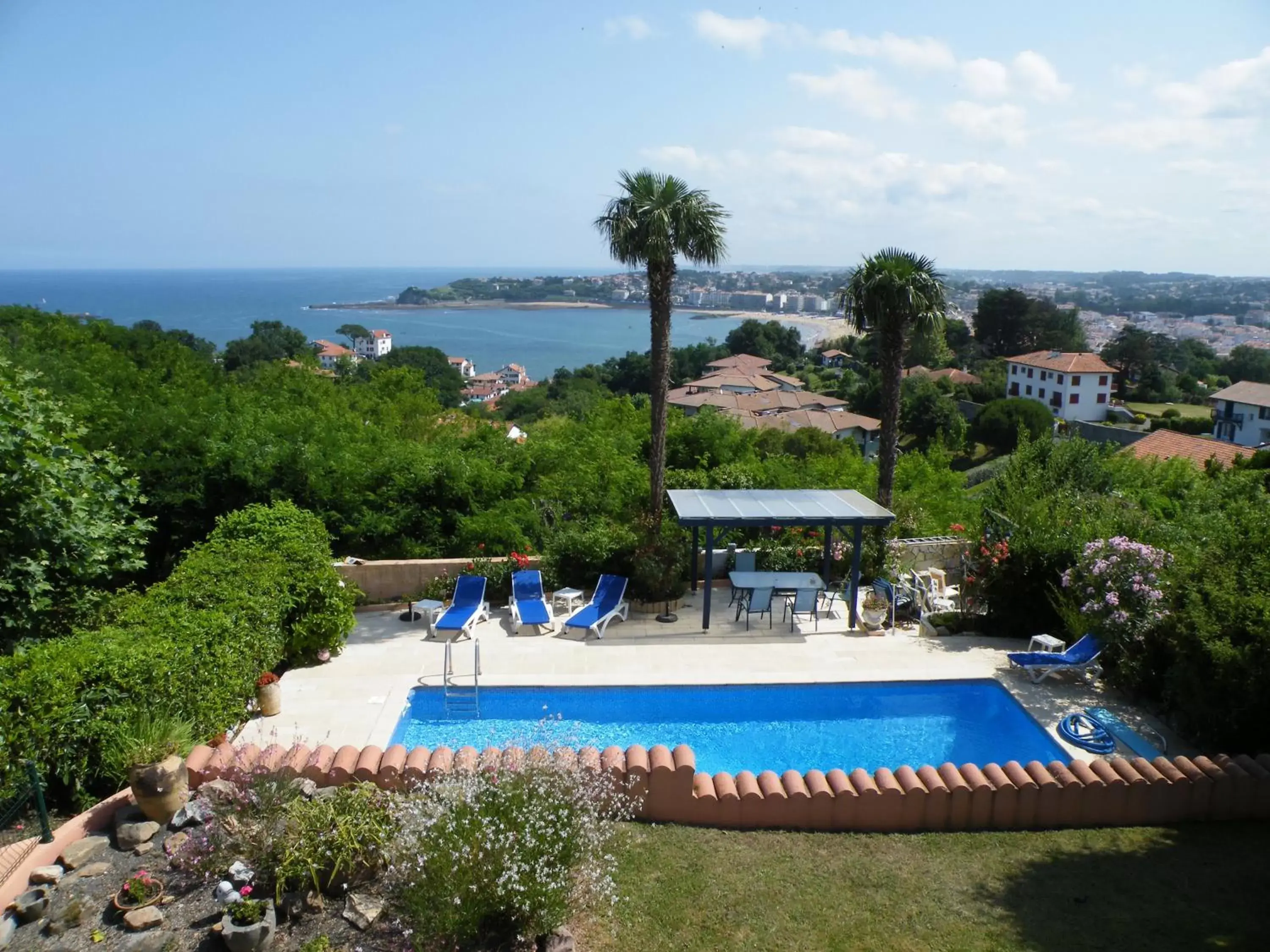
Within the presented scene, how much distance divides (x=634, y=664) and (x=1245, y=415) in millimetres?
66825

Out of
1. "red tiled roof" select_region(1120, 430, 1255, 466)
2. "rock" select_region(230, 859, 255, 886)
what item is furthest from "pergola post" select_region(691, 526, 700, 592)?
"red tiled roof" select_region(1120, 430, 1255, 466)

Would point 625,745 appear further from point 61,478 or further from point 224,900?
point 61,478

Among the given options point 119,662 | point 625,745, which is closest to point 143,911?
point 119,662

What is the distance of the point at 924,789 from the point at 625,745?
320cm

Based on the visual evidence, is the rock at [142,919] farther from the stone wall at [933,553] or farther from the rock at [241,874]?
the stone wall at [933,553]

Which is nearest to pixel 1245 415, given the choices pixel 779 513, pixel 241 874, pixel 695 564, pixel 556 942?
pixel 695 564

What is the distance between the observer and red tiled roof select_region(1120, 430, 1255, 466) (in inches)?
1422

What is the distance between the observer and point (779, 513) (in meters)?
11.3

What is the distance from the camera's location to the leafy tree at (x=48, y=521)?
8.01 metres

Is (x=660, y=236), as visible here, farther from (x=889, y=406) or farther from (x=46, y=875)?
(x=46, y=875)

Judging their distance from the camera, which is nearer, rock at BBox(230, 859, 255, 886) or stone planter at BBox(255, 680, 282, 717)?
rock at BBox(230, 859, 255, 886)

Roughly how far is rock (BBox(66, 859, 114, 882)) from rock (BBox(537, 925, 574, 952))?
2.98 m

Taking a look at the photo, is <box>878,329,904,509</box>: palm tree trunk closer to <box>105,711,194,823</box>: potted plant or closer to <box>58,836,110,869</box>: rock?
<box>105,711,194,823</box>: potted plant

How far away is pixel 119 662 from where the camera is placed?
6.54 m
